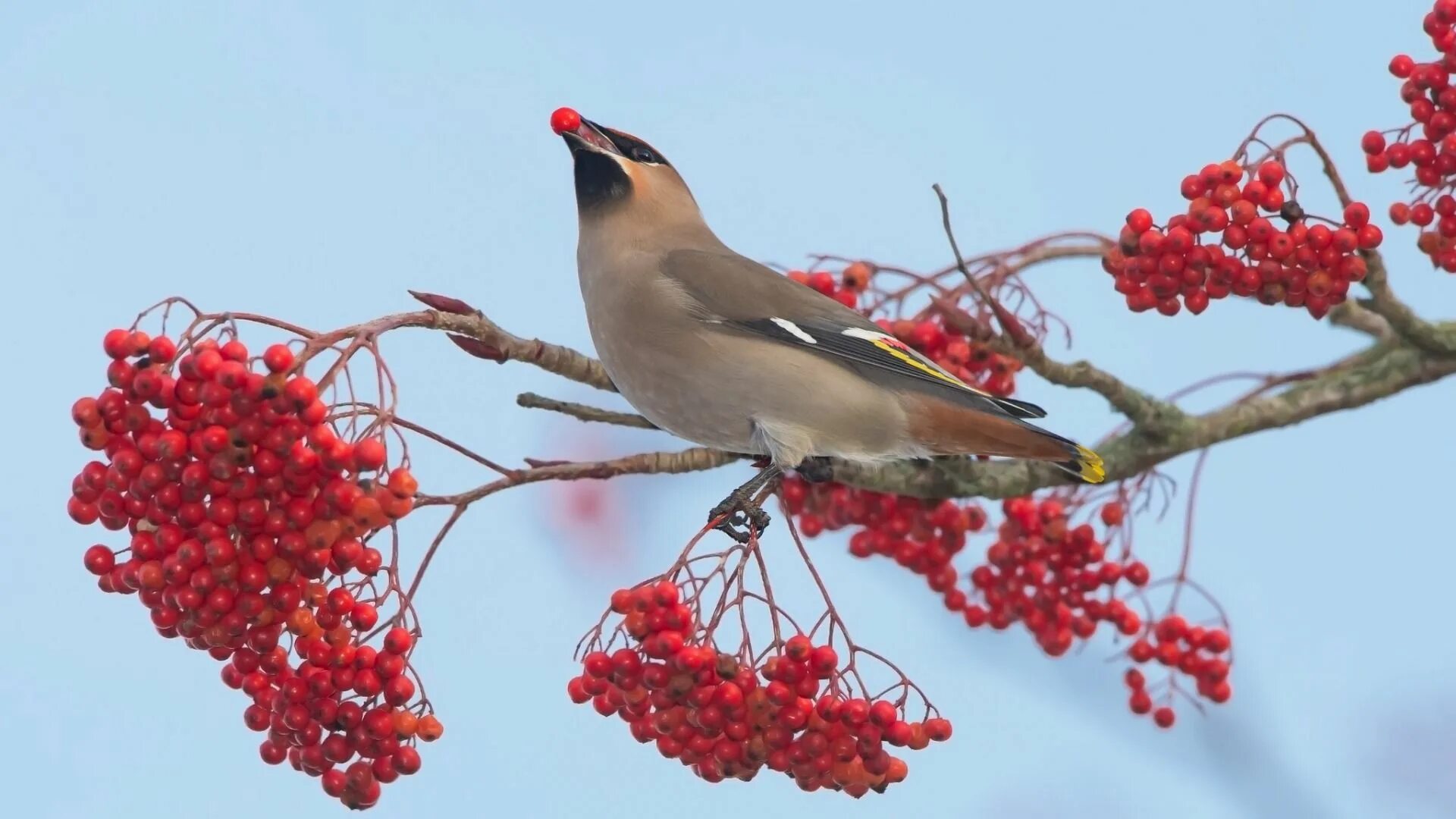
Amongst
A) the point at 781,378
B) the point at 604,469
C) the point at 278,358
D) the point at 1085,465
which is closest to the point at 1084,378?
the point at 1085,465

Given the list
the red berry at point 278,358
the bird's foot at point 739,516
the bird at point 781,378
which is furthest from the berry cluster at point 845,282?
the red berry at point 278,358

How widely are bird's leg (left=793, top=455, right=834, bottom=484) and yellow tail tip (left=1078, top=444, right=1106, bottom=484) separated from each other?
1.72 ft

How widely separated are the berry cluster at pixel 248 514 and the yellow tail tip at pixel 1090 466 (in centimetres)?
156

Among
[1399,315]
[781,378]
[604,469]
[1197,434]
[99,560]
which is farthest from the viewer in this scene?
[1197,434]

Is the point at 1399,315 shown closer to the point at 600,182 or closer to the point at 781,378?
the point at 781,378

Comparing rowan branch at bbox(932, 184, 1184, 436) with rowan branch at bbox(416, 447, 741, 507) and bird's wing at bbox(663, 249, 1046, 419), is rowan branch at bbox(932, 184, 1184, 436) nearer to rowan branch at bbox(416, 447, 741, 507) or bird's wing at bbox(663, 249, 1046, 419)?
bird's wing at bbox(663, 249, 1046, 419)

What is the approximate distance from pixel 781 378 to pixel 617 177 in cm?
80

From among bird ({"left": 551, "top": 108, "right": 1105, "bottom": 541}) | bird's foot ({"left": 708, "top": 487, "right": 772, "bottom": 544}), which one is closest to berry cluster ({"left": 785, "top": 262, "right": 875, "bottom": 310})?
bird ({"left": 551, "top": 108, "right": 1105, "bottom": 541})

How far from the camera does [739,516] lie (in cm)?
338

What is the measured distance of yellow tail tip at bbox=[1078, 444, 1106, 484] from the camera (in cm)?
384

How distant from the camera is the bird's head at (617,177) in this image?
4469 mm

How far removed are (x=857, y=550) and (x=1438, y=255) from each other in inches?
56.6

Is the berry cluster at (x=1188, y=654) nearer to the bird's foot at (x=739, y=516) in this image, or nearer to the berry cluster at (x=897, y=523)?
the berry cluster at (x=897, y=523)

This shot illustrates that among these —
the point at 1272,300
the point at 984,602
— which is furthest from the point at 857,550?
the point at 1272,300
